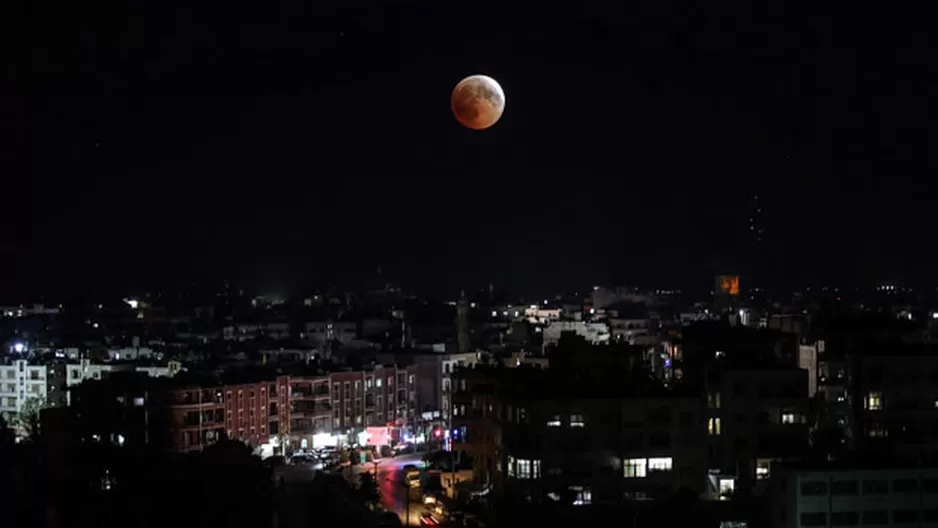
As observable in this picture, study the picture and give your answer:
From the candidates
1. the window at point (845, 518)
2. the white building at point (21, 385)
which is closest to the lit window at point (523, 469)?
the window at point (845, 518)

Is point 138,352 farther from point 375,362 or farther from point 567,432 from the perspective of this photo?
point 567,432

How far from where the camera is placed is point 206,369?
771 inches

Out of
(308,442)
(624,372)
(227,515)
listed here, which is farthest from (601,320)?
(227,515)

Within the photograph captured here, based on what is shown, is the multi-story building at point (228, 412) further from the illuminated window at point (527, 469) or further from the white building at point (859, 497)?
the white building at point (859, 497)

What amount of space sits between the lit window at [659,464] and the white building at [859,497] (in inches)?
83.7

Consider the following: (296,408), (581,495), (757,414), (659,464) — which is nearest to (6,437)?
(581,495)

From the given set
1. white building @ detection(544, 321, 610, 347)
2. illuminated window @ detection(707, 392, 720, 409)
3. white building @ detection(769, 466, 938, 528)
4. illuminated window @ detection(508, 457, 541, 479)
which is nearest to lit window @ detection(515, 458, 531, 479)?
illuminated window @ detection(508, 457, 541, 479)

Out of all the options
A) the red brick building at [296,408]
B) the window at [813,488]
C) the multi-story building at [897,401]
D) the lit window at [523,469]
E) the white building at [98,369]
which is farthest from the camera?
the white building at [98,369]

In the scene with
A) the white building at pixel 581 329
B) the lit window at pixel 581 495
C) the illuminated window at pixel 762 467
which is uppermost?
the white building at pixel 581 329

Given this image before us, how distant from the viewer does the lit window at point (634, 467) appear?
1123 cm

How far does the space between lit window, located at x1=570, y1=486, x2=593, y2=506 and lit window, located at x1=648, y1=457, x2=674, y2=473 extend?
0.61 metres

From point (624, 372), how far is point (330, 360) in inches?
361

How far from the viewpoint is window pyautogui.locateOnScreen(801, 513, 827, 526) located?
9.13m

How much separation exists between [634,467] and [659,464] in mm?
245
